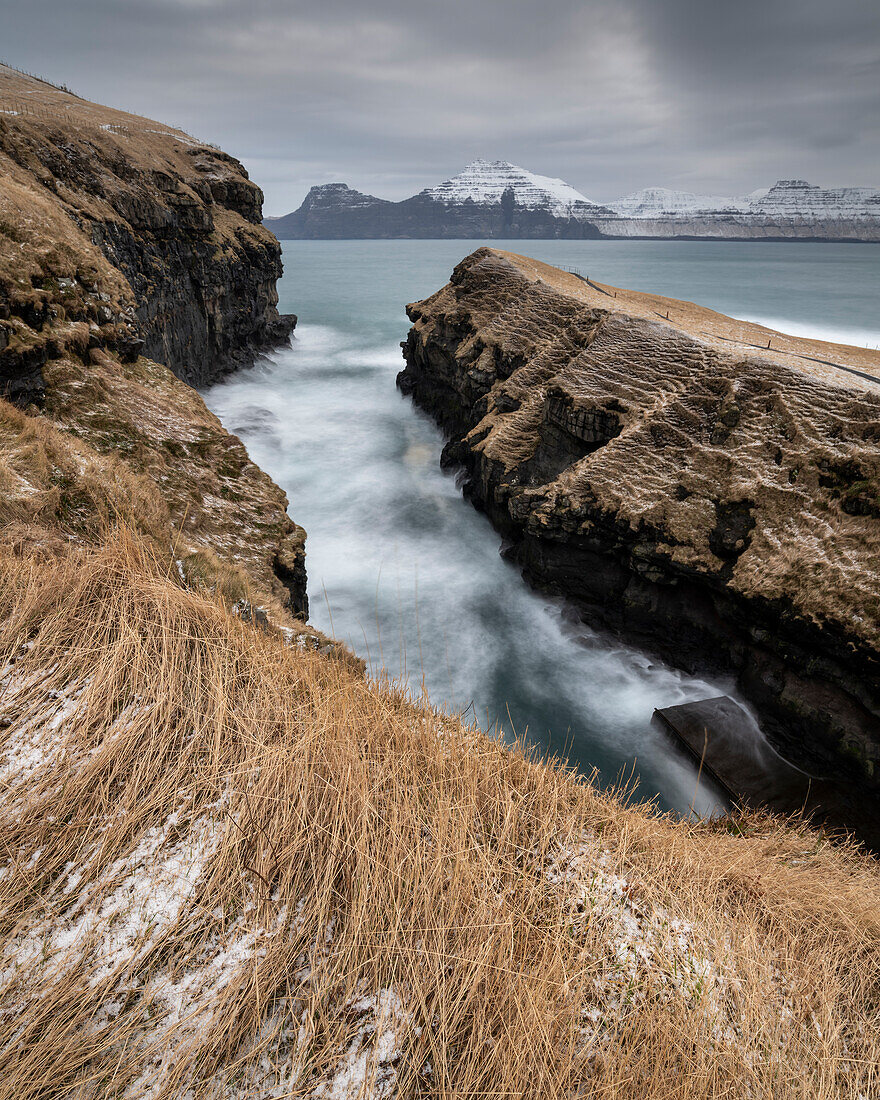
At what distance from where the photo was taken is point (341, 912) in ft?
7.15

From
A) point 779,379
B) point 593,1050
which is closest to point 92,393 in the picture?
point 593,1050

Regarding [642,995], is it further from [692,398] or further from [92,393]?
[692,398]

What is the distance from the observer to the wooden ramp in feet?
32.1

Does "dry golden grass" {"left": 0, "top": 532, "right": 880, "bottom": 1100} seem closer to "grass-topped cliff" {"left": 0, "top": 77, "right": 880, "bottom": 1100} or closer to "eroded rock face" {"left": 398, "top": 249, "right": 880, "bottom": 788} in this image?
"grass-topped cliff" {"left": 0, "top": 77, "right": 880, "bottom": 1100}

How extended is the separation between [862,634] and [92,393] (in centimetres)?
1447

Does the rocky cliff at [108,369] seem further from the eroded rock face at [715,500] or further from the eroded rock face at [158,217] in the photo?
the eroded rock face at [715,500]

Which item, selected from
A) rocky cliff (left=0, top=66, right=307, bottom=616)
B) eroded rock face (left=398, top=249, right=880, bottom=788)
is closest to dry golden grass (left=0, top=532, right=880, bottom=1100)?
rocky cliff (left=0, top=66, right=307, bottom=616)

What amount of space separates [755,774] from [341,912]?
11284 mm

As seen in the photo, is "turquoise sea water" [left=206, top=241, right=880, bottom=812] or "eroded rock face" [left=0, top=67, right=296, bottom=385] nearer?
"turquoise sea water" [left=206, top=241, right=880, bottom=812]

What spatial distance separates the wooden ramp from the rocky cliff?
888cm

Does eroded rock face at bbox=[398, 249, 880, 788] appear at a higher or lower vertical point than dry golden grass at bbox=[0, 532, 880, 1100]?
lower

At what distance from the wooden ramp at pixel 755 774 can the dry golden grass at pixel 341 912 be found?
305 inches

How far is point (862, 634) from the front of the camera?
9.37 m

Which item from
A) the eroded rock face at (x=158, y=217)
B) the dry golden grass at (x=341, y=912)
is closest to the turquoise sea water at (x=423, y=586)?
the dry golden grass at (x=341, y=912)
